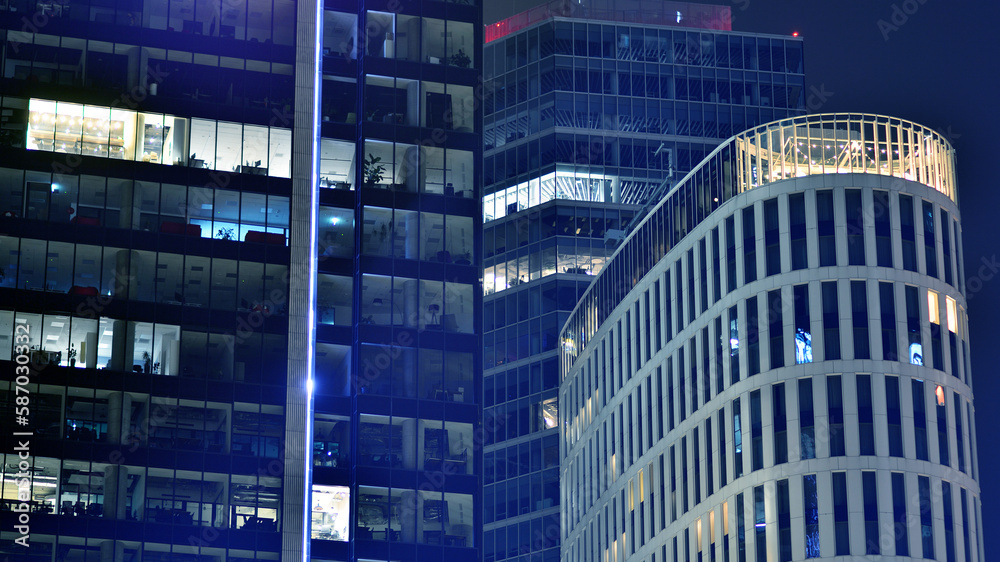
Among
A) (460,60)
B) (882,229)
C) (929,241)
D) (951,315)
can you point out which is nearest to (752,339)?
(882,229)

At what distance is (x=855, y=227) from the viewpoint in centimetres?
11669

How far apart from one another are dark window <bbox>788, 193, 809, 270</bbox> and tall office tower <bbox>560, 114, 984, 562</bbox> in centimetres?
10

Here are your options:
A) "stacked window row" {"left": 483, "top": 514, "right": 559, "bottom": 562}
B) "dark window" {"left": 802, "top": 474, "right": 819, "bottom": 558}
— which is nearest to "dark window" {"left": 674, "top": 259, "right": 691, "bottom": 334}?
"dark window" {"left": 802, "top": 474, "right": 819, "bottom": 558}

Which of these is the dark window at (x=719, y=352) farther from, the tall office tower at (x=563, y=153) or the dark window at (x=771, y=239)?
the tall office tower at (x=563, y=153)

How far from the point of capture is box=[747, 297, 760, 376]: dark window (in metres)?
116

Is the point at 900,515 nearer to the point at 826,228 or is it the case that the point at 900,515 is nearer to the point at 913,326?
the point at 913,326

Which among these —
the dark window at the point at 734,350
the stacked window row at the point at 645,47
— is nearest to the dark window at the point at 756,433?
the dark window at the point at 734,350

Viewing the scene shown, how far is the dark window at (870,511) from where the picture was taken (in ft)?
356

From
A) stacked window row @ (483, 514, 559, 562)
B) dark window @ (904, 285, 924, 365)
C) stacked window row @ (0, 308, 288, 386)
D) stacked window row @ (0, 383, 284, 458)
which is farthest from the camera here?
stacked window row @ (483, 514, 559, 562)

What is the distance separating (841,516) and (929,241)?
72.4 ft

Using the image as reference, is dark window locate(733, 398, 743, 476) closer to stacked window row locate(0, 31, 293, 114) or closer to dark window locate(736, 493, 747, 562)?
dark window locate(736, 493, 747, 562)

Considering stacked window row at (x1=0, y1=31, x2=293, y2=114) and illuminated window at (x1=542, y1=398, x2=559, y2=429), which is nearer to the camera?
stacked window row at (x1=0, y1=31, x2=293, y2=114)

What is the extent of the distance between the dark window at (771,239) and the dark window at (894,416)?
36.8 feet

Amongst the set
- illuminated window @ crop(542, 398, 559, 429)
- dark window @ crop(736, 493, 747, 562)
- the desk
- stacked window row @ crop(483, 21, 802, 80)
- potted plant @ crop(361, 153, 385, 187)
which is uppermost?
stacked window row @ crop(483, 21, 802, 80)
